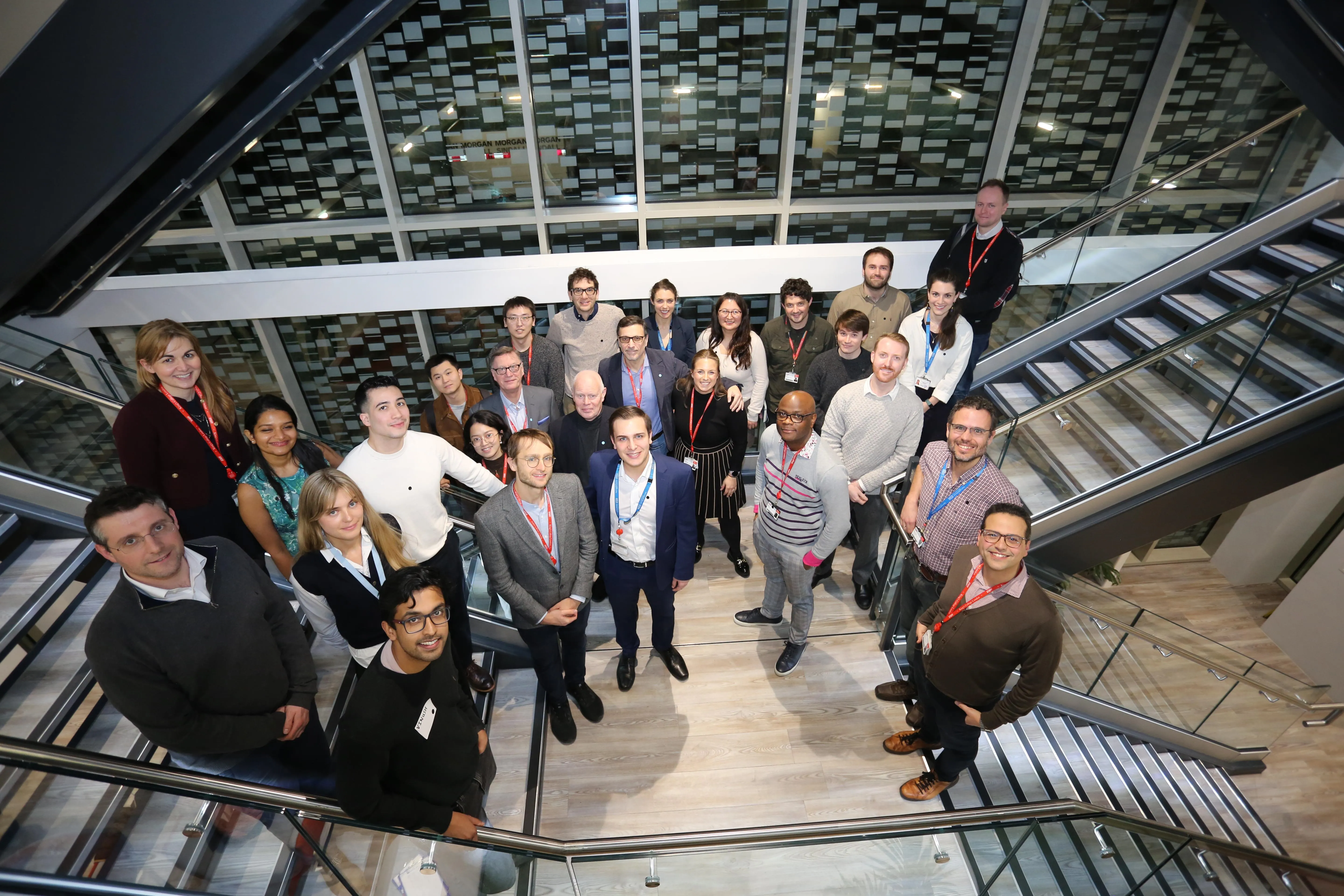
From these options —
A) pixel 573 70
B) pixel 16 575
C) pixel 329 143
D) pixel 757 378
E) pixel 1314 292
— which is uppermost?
pixel 573 70

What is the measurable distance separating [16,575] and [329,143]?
417 centimetres

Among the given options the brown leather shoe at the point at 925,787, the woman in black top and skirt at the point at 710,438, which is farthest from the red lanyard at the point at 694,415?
the brown leather shoe at the point at 925,787

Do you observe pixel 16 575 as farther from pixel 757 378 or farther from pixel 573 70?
pixel 573 70

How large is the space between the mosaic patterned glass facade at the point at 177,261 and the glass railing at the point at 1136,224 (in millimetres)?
7323

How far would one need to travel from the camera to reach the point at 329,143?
5.82m

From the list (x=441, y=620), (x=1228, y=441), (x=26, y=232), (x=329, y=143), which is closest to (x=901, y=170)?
(x=1228, y=441)

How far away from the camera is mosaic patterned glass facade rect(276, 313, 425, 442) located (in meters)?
6.85

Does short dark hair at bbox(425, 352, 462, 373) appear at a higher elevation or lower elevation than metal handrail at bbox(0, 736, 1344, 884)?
higher

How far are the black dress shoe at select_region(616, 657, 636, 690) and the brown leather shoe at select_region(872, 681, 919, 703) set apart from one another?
1424 mm

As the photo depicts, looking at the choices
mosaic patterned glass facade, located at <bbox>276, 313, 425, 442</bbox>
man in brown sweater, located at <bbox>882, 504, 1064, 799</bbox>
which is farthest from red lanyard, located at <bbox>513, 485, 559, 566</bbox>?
mosaic patterned glass facade, located at <bbox>276, 313, 425, 442</bbox>

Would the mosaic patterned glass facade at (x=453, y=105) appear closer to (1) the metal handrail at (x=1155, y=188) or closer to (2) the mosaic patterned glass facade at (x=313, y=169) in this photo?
(2) the mosaic patterned glass facade at (x=313, y=169)

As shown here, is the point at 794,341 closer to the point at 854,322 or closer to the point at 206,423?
the point at 854,322

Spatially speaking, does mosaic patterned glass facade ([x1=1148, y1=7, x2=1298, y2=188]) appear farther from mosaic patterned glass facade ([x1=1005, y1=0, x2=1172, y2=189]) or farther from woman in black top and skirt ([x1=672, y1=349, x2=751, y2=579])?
woman in black top and skirt ([x1=672, y1=349, x2=751, y2=579])

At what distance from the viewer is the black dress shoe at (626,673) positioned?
3.84 metres
